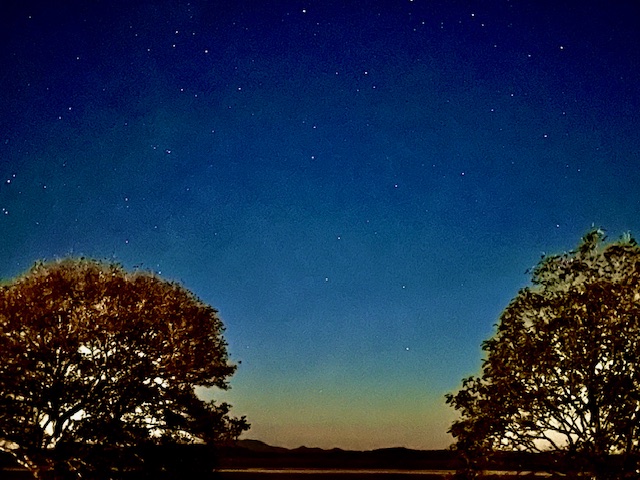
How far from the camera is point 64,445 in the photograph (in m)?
25.2

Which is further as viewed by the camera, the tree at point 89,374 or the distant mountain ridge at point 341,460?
the distant mountain ridge at point 341,460

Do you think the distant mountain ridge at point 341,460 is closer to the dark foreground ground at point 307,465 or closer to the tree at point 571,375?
the dark foreground ground at point 307,465

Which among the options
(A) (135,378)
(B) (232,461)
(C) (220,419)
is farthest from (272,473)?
(A) (135,378)

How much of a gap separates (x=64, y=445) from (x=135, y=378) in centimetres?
356

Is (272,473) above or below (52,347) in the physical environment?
below

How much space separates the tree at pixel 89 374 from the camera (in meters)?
25.0

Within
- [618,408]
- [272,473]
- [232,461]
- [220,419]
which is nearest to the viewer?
[618,408]

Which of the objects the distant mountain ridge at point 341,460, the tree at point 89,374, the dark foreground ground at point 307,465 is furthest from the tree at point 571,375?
the distant mountain ridge at point 341,460

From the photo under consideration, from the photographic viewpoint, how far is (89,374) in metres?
25.6

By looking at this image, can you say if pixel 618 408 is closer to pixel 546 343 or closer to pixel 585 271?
pixel 546 343

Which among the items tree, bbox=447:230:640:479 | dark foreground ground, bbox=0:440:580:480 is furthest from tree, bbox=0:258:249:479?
tree, bbox=447:230:640:479

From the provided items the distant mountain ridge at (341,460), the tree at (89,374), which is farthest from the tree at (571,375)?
the distant mountain ridge at (341,460)

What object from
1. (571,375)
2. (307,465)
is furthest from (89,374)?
(307,465)

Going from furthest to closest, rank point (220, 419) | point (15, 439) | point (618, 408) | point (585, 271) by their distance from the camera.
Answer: point (220, 419) < point (15, 439) < point (585, 271) < point (618, 408)
